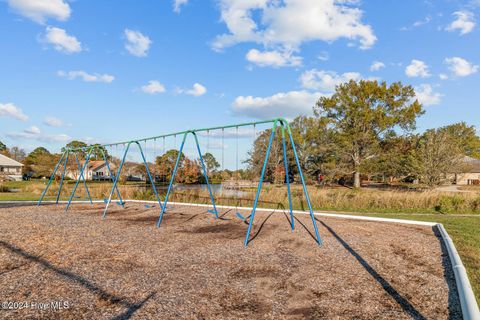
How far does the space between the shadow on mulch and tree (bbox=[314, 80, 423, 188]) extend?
2911cm

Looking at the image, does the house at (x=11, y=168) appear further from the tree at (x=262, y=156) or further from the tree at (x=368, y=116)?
A: the tree at (x=368, y=116)

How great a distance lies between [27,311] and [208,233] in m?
4.51

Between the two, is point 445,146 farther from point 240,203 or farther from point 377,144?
point 240,203

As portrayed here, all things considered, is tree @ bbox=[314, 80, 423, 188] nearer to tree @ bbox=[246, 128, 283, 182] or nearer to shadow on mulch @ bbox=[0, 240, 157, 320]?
tree @ bbox=[246, 128, 283, 182]

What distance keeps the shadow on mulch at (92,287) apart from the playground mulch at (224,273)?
0.02 meters

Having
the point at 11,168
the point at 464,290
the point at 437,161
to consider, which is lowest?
the point at 464,290

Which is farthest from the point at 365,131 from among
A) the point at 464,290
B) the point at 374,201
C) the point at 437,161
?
the point at 464,290

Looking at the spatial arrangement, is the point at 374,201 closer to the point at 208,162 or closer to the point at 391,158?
the point at 208,162

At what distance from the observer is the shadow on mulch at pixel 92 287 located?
11.7 feet

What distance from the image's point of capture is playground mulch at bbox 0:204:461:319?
11.8ft

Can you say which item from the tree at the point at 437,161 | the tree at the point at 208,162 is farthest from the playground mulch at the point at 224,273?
the tree at the point at 437,161

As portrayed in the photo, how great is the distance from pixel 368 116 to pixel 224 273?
29.6m

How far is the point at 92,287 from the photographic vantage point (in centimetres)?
422

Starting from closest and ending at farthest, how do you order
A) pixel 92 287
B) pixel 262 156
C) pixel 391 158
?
pixel 92 287 → pixel 391 158 → pixel 262 156
